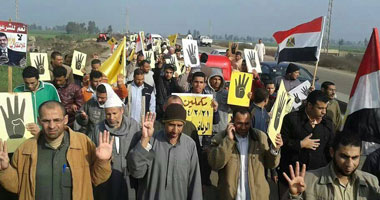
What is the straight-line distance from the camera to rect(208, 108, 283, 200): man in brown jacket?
3.55 meters

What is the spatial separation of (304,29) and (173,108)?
3730 mm

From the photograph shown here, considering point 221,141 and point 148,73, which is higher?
point 148,73

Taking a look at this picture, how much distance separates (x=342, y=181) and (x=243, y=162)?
990 millimetres

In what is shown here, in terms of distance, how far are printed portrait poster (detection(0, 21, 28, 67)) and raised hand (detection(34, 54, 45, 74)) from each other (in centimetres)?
185

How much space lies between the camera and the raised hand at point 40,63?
→ 7961 millimetres

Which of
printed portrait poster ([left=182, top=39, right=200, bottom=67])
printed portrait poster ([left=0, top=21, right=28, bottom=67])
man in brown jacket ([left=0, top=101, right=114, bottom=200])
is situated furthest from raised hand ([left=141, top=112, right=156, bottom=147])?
printed portrait poster ([left=182, top=39, right=200, bottom=67])

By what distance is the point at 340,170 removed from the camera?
2842mm

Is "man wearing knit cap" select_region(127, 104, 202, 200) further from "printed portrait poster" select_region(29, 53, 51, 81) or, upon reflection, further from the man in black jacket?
"printed portrait poster" select_region(29, 53, 51, 81)

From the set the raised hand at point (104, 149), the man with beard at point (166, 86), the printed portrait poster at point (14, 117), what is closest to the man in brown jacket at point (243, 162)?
the raised hand at point (104, 149)

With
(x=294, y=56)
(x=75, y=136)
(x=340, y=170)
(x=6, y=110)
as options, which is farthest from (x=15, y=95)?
(x=294, y=56)

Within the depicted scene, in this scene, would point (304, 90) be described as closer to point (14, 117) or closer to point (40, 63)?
point (14, 117)

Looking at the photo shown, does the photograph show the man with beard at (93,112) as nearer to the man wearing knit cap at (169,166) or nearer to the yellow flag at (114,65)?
the man wearing knit cap at (169,166)

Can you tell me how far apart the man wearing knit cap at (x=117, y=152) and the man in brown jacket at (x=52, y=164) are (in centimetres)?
59

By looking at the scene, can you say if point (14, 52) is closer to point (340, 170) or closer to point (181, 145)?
point (181, 145)
